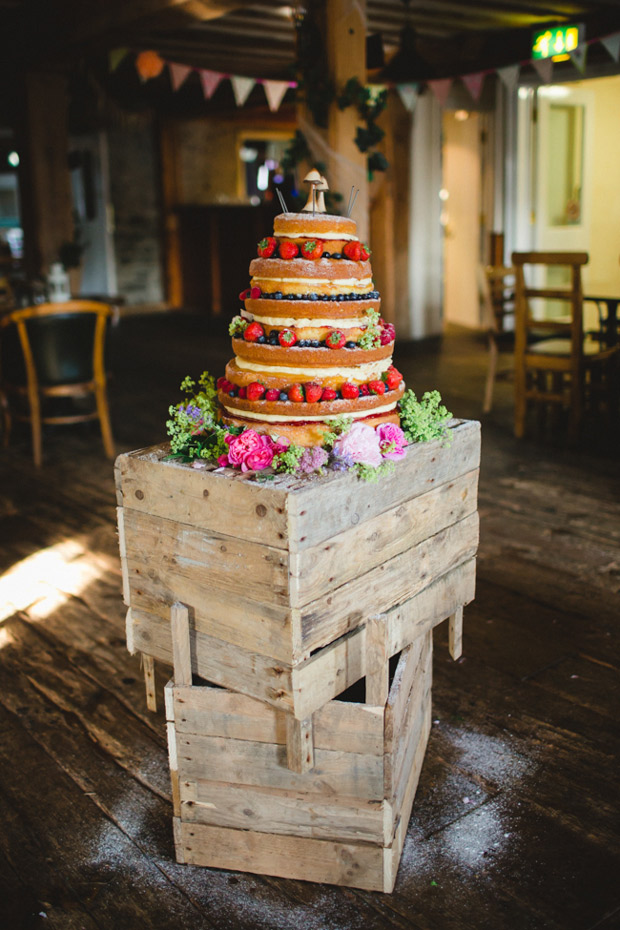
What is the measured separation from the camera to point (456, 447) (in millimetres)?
1906

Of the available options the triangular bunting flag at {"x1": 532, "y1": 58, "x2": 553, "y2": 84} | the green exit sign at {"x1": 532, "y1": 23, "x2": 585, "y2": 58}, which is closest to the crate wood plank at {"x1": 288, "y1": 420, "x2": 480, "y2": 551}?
the triangular bunting flag at {"x1": 532, "y1": 58, "x2": 553, "y2": 84}

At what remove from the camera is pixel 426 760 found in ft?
6.64

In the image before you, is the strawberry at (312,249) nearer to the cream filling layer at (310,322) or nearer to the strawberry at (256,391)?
the cream filling layer at (310,322)

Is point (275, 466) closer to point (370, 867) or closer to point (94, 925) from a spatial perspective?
point (370, 867)

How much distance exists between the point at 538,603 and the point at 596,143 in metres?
6.62

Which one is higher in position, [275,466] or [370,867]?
[275,466]

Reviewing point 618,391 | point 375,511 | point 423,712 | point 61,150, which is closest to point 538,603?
point 423,712

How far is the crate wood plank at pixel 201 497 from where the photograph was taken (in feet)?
4.91

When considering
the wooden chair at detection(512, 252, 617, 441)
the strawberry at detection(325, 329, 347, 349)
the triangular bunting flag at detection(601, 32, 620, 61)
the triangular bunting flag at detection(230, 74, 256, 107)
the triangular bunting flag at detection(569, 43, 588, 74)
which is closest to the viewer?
the strawberry at detection(325, 329, 347, 349)

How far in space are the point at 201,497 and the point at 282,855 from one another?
73 cm

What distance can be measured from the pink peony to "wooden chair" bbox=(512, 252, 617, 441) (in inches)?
110

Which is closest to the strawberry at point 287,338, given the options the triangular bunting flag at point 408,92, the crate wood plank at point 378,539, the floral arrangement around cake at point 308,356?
the floral arrangement around cake at point 308,356

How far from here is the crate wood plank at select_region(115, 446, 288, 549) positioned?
4.91 ft

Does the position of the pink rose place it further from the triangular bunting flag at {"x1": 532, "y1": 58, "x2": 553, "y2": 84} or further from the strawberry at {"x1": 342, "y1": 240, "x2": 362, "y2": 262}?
the triangular bunting flag at {"x1": 532, "y1": 58, "x2": 553, "y2": 84}
